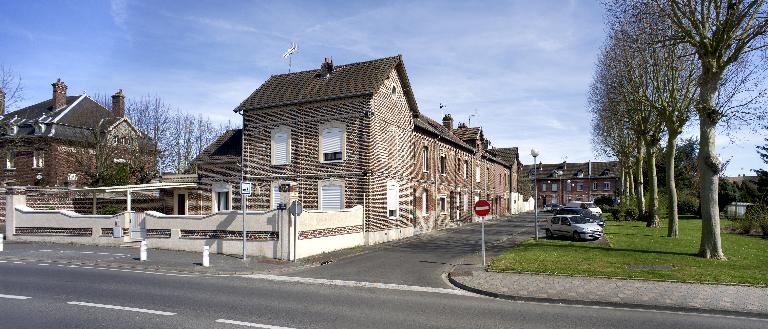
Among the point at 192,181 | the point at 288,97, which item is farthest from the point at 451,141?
→ the point at 192,181

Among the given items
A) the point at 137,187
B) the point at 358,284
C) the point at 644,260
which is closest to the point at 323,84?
the point at 137,187

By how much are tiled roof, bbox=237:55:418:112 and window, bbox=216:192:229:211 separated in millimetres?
4797

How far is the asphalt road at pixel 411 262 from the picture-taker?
14402mm

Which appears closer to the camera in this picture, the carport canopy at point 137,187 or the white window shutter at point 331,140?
the carport canopy at point 137,187

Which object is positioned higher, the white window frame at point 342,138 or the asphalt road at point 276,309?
the white window frame at point 342,138

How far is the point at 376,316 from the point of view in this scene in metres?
9.08

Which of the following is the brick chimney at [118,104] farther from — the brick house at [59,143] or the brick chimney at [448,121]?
the brick chimney at [448,121]

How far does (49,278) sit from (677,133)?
2532 cm

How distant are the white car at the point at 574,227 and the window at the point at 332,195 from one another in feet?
36.5

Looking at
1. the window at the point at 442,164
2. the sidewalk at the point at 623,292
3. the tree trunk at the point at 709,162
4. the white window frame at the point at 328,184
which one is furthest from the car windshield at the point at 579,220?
the sidewalk at the point at 623,292

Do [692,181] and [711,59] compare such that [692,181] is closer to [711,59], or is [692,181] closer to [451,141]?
[451,141]

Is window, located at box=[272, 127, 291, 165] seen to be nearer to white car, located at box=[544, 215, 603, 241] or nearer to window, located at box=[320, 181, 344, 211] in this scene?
window, located at box=[320, 181, 344, 211]

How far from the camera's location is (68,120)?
40.1 metres

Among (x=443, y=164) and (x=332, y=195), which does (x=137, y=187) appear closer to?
(x=332, y=195)
